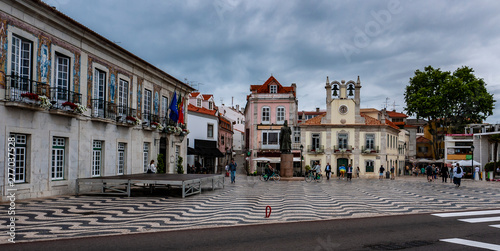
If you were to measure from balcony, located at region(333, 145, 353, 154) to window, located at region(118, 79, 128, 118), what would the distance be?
28524 millimetres

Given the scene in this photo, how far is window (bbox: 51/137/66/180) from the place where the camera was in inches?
661

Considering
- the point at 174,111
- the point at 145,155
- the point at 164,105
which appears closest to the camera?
the point at 145,155

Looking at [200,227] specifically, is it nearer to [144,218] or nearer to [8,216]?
[144,218]

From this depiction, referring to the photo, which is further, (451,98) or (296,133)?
(451,98)

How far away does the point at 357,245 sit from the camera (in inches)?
309

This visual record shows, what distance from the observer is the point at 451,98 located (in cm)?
5169

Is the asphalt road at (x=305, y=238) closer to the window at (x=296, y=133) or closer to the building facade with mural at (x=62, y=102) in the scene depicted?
the building facade with mural at (x=62, y=102)

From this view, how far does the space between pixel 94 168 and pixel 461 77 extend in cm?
4780

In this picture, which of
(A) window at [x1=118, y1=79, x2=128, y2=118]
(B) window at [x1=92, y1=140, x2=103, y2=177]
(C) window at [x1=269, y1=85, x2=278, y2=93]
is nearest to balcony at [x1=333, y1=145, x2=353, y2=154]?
(C) window at [x1=269, y1=85, x2=278, y2=93]

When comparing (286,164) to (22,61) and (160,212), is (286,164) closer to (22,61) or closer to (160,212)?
(160,212)

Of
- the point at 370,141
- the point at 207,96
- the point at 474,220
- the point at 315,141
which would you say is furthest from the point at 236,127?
the point at 474,220

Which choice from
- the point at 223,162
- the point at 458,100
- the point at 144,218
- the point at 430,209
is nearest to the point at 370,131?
the point at 458,100

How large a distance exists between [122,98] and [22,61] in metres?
7.86

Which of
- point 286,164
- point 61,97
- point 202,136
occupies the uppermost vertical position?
point 61,97
